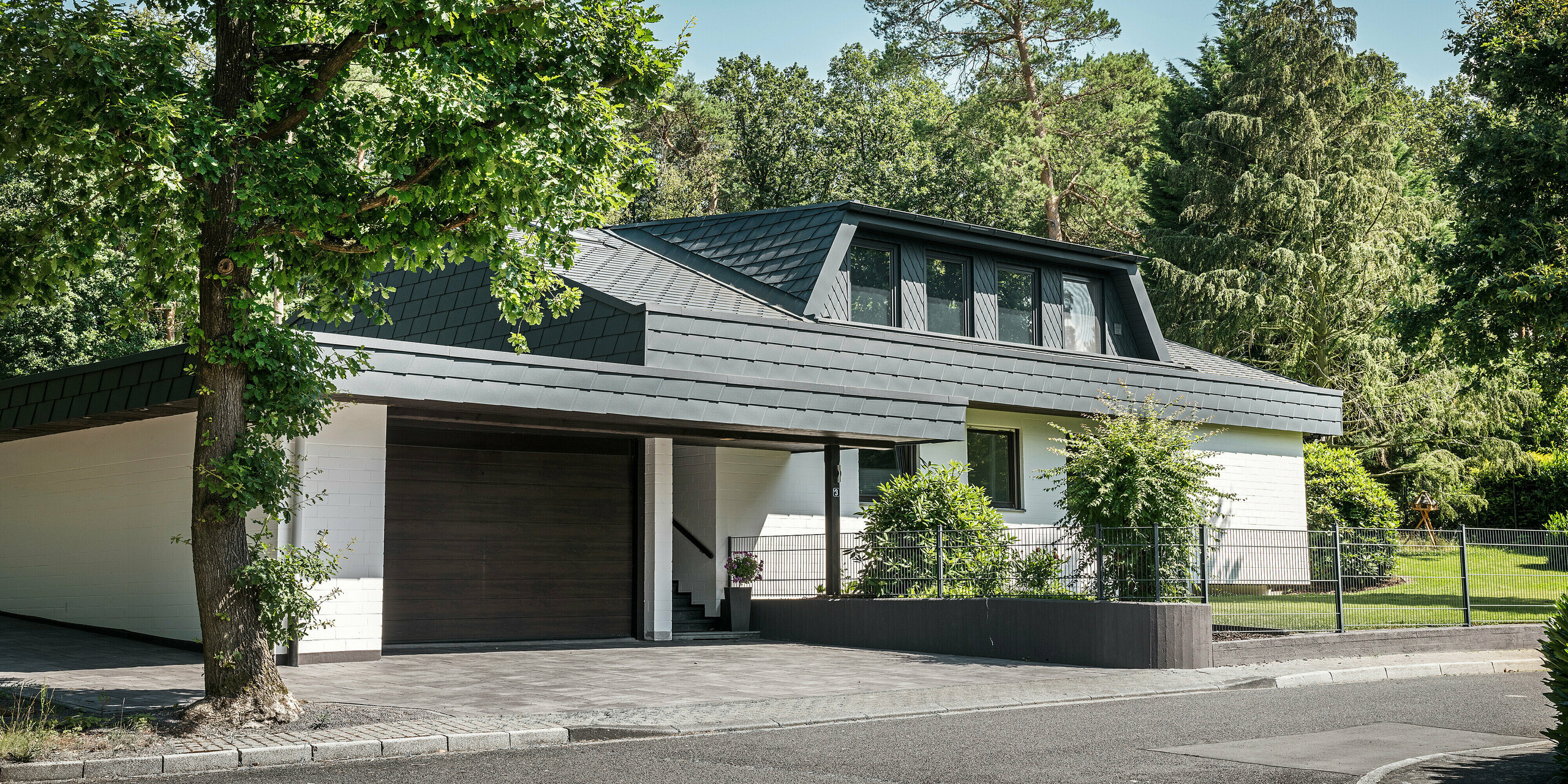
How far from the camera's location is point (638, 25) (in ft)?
33.1

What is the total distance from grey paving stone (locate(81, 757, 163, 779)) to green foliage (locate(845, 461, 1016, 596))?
10672 mm

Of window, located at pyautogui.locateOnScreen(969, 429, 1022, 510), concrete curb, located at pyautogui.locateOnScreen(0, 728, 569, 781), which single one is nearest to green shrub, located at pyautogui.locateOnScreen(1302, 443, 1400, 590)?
window, located at pyautogui.locateOnScreen(969, 429, 1022, 510)

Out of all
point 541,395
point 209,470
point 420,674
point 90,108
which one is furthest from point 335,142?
point 420,674

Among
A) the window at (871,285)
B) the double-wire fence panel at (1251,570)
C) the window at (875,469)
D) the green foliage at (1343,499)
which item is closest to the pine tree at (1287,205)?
the green foliage at (1343,499)

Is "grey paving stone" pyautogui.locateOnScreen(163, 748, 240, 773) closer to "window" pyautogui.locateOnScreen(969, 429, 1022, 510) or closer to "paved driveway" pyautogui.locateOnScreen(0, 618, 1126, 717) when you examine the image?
"paved driveway" pyautogui.locateOnScreen(0, 618, 1126, 717)

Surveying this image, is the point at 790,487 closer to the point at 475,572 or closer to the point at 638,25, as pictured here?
the point at 475,572

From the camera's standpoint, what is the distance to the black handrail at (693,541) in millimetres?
19406

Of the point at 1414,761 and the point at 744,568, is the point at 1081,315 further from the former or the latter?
the point at 1414,761

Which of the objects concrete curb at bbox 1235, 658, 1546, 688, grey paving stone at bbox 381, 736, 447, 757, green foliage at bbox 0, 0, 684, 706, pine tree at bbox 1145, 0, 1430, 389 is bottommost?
concrete curb at bbox 1235, 658, 1546, 688

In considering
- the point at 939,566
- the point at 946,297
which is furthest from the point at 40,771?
the point at 946,297

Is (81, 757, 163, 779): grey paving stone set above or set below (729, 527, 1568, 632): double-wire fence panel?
below

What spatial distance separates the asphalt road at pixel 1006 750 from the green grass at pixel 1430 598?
3.59 metres

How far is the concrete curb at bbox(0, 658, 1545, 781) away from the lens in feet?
25.8

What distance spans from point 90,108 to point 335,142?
2088 mm
